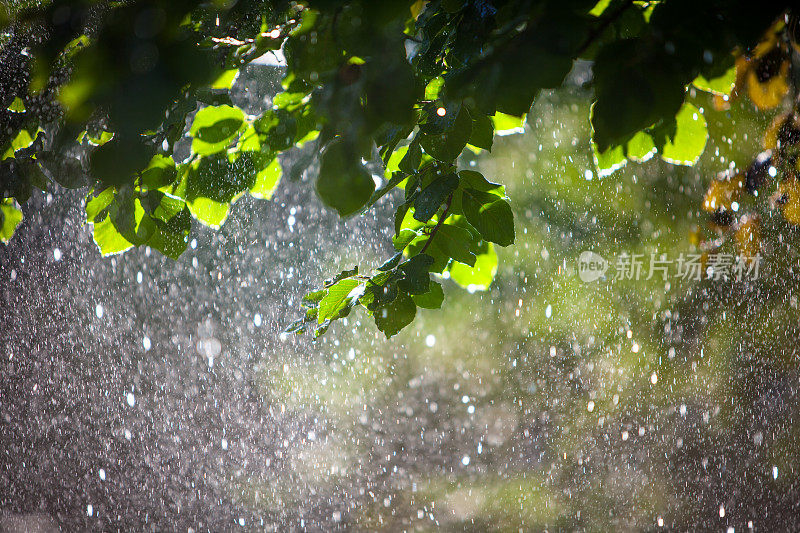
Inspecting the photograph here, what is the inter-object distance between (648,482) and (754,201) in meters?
1.36

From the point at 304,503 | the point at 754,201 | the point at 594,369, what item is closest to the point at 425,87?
the point at 754,201

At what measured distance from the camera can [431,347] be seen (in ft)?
8.95

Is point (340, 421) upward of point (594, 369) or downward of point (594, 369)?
downward

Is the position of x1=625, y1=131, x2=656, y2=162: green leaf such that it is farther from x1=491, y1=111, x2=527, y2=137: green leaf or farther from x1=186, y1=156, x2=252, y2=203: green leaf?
x1=186, y1=156, x2=252, y2=203: green leaf

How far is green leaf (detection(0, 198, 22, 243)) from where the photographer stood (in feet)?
0.96

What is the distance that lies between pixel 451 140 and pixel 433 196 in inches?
1.5

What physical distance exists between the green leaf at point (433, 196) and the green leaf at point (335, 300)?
5 centimetres

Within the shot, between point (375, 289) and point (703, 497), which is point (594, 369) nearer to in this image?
point (703, 497)

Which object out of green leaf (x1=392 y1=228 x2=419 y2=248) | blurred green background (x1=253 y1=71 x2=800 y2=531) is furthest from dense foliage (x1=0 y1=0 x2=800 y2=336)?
blurred green background (x1=253 y1=71 x2=800 y2=531)

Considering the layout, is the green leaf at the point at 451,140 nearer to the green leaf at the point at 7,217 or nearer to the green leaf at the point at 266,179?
the green leaf at the point at 266,179

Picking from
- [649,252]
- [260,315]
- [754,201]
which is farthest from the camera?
[260,315]

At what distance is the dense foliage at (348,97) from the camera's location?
187 millimetres

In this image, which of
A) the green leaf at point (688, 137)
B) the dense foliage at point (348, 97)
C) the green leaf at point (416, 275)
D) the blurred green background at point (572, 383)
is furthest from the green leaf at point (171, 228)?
the blurred green background at point (572, 383)

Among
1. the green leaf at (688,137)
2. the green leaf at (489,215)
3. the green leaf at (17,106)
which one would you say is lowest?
the green leaf at (489,215)
